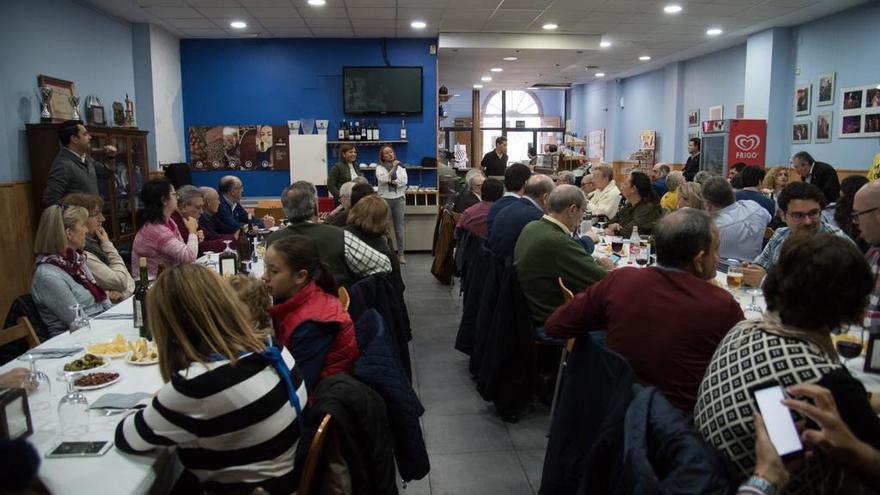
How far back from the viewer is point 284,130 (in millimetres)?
9414

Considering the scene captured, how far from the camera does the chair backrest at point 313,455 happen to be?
149 centimetres

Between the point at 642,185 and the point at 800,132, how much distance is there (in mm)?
4870

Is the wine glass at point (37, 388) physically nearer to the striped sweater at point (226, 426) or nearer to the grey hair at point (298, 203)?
the striped sweater at point (226, 426)

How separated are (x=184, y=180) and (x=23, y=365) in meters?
6.58

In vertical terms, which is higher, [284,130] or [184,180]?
[284,130]

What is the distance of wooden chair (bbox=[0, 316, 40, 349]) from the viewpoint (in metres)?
2.42

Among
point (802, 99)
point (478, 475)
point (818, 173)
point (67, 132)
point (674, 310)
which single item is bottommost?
point (478, 475)

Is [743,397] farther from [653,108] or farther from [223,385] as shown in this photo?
[653,108]

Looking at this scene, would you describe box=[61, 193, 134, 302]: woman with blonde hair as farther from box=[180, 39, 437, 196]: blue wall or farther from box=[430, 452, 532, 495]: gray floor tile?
box=[180, 39, 437, 196]: blue wall

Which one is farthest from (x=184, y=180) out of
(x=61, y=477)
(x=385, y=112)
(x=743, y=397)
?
(x=743, y=397)

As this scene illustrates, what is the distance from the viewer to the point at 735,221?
413 centimetres

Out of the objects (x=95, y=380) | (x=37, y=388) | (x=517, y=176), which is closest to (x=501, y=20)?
(x=517, y=176)

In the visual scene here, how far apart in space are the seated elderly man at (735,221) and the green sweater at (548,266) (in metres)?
1.34

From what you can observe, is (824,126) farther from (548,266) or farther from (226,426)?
(226,426)
